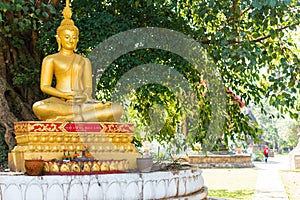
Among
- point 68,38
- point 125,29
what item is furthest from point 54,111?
point 125,29

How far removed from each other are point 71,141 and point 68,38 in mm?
Answer: 1625

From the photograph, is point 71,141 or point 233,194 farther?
point 233,194

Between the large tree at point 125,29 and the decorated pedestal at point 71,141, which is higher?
the large tree at point 125,29

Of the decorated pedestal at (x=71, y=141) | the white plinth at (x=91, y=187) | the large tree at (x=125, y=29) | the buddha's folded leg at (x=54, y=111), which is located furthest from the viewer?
the large tree at (x=125, y=29)

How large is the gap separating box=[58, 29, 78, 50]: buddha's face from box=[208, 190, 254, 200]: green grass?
3.71 metres

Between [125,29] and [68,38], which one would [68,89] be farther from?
[125,29]

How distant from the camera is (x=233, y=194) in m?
8.83

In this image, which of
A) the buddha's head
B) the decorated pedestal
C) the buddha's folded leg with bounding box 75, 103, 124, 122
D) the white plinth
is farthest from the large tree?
the white plinth

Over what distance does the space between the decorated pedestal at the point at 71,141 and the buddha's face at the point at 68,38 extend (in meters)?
1.37

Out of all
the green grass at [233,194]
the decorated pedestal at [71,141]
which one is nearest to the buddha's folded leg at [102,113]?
the decorated pedestal at [71,141]

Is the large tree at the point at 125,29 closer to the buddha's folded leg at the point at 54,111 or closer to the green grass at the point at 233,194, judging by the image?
the green grass at the point at 233,194

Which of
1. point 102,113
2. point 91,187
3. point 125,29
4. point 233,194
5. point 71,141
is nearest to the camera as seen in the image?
point 91,187

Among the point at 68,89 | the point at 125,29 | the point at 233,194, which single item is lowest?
the point at 233,194

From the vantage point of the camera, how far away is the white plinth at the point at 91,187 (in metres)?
4.68
